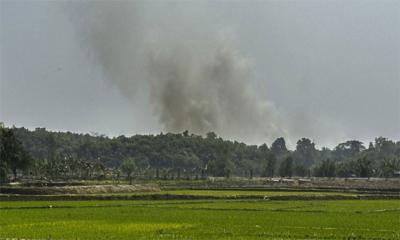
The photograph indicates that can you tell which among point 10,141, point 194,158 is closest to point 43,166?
point 10,141

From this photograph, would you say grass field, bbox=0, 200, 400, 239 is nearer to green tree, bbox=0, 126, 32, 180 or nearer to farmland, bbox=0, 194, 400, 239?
farmland, bbox=0, 194, 400, 239

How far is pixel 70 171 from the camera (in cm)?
13312

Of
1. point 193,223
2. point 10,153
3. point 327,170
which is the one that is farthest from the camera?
point 327,170

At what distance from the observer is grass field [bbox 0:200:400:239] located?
32.2 meters

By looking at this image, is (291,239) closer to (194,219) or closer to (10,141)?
(194,219)


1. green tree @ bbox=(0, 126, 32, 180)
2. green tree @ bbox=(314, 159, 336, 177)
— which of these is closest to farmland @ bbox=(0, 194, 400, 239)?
green tree @ bbox=(0, 126, 32, 180)

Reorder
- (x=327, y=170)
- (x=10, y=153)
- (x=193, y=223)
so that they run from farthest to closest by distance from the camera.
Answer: (x=327, y=170) → (x=10, y=153) → (x=193, y=223)

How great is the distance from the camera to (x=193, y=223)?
1538 inches

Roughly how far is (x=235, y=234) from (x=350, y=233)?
571 cm

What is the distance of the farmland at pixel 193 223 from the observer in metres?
32.2

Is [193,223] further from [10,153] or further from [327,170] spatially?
[327,170]

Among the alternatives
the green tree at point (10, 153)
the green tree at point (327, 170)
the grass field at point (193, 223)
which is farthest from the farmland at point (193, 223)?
the green tree at point (327, 170)

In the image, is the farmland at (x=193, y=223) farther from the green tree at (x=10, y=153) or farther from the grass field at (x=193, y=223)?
the green tree at (x=10, y=153)

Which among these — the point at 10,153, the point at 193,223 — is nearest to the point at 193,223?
the point at 193,223
